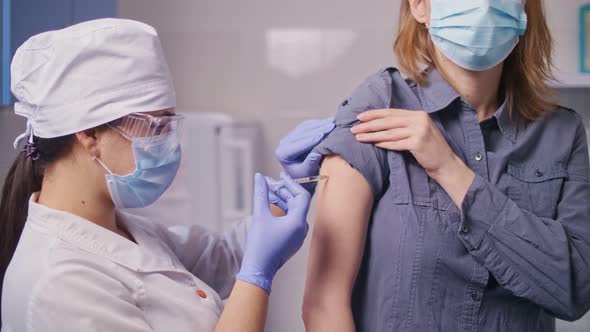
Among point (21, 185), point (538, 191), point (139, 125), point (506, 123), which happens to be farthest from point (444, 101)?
point (21, 185)

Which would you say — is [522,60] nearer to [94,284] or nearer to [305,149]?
→ [305,149]

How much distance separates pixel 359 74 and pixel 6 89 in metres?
1.40

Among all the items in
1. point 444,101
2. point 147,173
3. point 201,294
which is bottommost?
point 201,294

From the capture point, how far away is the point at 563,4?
8.25ft

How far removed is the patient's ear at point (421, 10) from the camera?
1343mm

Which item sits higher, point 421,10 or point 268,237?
point 421,10

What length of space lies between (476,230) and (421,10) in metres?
0.47

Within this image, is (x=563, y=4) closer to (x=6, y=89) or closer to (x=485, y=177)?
(x=485, y=177)

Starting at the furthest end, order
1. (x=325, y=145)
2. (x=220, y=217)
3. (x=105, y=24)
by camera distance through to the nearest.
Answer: (x=220, y=217) < (x=325, y=145) < (x=105, y=24)

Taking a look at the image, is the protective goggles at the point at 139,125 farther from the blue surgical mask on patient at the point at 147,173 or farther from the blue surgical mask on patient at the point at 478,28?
the blue surgical mask on patient at the point at 478,28

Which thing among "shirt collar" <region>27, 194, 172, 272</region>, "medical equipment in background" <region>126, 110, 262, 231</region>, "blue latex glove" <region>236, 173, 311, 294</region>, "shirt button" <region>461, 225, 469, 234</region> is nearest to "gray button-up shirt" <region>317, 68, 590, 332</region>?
"shirt button" <region>461, 225, 469, 234</region>

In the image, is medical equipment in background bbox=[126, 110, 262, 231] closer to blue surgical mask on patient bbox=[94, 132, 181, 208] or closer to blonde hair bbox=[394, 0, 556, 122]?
blue surgical mask on patient bbox=[94, 132, 181, 208]

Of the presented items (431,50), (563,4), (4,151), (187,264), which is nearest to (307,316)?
(187,264)

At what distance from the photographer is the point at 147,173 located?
1249 mm
